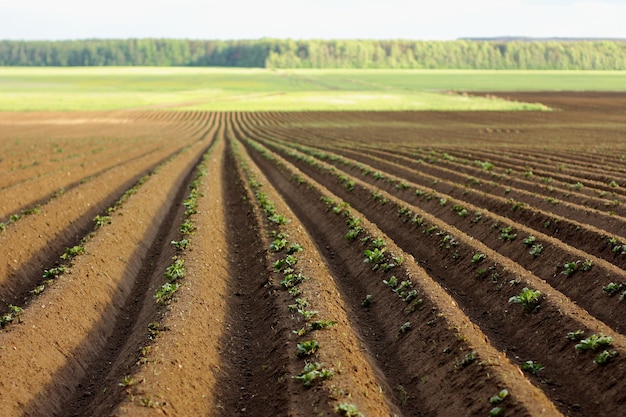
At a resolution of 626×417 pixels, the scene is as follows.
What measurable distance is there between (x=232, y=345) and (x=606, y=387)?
483 cm

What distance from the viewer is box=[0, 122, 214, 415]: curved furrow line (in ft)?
28.5

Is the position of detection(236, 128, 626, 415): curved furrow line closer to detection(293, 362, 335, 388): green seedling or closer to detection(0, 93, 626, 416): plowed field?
detection(0, 93, 626, 416): plowed field

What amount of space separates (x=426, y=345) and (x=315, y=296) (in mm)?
2276

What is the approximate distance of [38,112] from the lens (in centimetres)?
8094

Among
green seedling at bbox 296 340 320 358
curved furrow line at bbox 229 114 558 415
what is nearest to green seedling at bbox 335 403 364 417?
curved furrow line at bbox 229 114 558 415

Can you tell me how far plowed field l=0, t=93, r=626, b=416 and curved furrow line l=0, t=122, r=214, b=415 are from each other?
4 centimetres

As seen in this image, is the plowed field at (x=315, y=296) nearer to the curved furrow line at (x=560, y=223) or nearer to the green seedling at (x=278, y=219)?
the curved furrow line at (x=560, y=223)

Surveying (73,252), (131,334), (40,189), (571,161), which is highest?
(571,161)

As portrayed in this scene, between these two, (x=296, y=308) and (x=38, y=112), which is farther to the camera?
(x=38, y=112)

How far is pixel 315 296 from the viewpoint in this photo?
1139 centimetres

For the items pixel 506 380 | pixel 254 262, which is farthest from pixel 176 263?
pixel 506 380

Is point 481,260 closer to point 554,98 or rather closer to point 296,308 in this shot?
point 296,308

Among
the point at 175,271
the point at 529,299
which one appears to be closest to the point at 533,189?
the point at 529,299

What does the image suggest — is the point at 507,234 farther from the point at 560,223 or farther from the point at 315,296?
the point at 315,296
